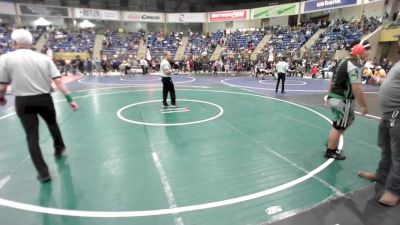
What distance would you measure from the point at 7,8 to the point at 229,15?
25830 mm

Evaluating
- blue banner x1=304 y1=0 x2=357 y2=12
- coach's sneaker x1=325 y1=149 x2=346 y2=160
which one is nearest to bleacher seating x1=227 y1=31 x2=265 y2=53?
blue banner x1=304 y1=0 x2=357 y2=12

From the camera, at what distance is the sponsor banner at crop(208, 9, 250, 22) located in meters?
35.0

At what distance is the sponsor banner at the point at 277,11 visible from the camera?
102 feet

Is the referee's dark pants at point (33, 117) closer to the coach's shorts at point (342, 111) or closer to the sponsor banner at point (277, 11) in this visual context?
the coach's shorts at point (342, 111)

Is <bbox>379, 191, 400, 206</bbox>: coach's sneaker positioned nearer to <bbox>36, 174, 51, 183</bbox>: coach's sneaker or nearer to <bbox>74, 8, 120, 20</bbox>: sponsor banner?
<bbox>36, 174, 51, 183</bbox>: coach's sneaker

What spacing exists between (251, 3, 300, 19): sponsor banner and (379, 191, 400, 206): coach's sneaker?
31.4 metres

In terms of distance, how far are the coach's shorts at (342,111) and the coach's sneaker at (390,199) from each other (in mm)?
1275

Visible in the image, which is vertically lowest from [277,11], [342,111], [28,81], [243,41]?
[342,111]

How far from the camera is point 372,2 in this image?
25516mm

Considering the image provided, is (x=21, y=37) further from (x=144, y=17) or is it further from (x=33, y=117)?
(x=144, y=17)

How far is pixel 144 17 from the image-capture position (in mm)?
36875

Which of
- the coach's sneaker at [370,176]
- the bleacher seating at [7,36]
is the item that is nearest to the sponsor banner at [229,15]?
the bleacher seating at [7,36]

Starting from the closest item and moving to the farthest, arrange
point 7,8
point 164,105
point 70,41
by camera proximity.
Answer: point 164,105 < point 7,8 < point 70,41

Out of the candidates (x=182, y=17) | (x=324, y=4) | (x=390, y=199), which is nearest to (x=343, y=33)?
(x=324, y=4)
